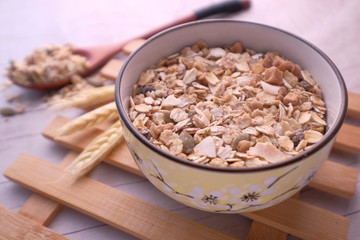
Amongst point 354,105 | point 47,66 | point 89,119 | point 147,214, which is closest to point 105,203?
point 147,214

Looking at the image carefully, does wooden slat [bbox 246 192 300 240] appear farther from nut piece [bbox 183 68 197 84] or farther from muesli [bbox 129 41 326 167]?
nut piece [bbox 183 68 197 84]

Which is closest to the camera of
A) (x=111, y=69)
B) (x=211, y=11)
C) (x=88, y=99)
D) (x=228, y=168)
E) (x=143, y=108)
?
(x=228, y=168)

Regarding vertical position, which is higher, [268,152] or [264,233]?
[268,152]

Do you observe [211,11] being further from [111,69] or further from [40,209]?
[40,209]

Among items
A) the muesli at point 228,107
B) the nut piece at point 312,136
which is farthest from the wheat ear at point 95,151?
the nut piece at point 312,136

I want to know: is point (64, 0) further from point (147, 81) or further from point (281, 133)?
point (281, 133)

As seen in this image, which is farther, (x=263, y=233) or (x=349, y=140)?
(x=349, y=140)

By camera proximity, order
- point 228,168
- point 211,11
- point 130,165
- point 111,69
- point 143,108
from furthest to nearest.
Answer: point 211,11
point 111,69
point 130,165
point 143,108
point 228,168

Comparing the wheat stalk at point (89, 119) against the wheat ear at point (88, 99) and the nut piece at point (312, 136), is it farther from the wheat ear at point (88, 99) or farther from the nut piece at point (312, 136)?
the nut piece at point (312, 136)
